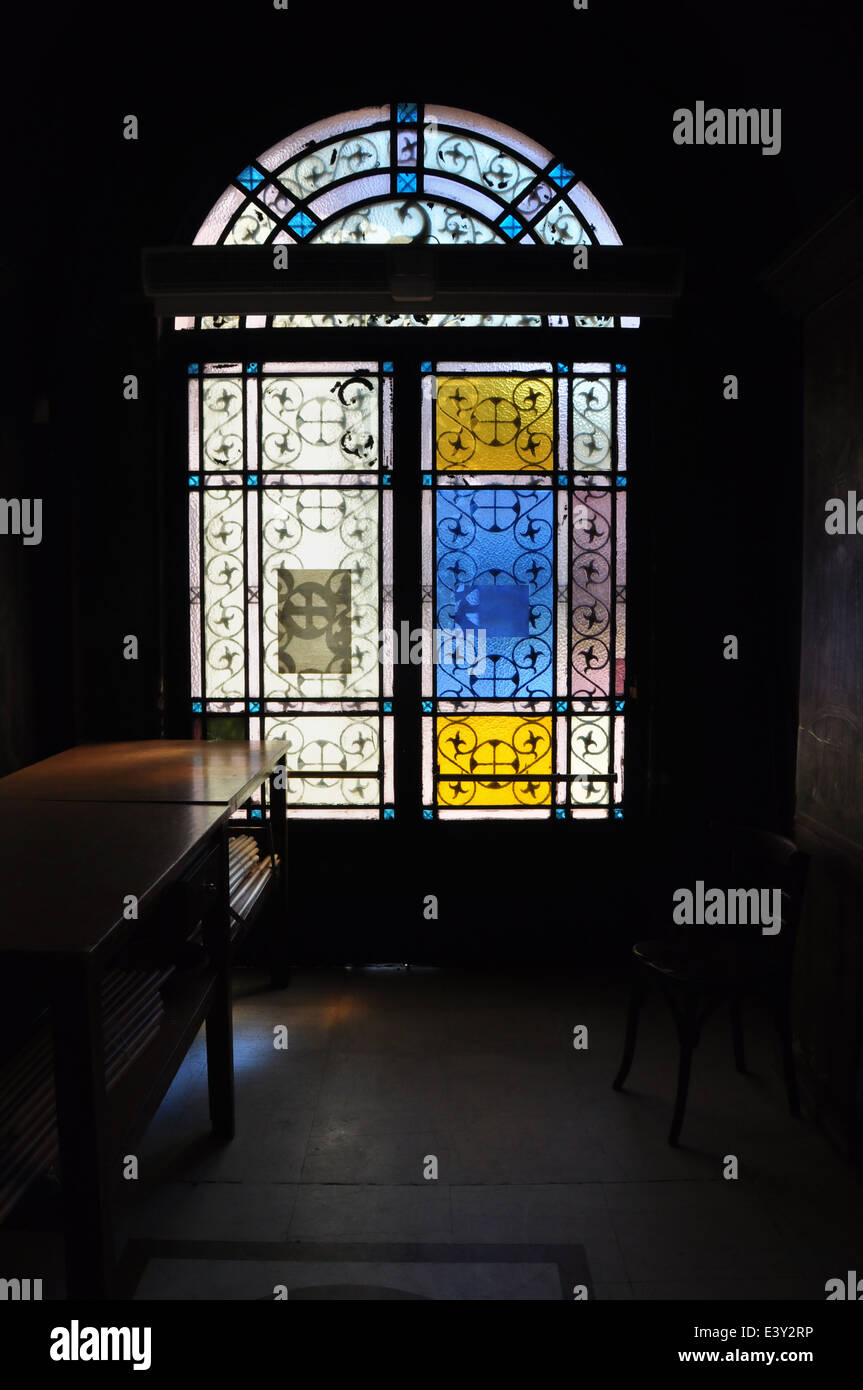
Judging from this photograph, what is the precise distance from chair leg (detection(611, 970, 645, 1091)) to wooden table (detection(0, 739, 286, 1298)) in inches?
51.6

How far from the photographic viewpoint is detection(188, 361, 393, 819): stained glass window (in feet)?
15.3

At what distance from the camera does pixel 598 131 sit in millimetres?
4496

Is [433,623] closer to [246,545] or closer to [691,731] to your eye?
[246,545]

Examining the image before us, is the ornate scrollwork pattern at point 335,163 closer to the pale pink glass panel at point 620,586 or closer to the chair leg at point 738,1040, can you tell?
the pale pink glass panel at point 620,586

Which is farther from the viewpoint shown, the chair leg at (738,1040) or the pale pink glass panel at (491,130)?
the pale pink glass panel at (491,130)

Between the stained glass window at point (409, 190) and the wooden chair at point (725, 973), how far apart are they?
258cm

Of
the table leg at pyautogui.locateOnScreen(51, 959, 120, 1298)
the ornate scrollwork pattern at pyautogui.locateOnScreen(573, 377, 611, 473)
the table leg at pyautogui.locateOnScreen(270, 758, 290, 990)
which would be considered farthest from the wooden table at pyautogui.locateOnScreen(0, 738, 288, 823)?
the ornate scrollwork pattern at pyautogui.locateOnScreen(573, 377, 611, 473)

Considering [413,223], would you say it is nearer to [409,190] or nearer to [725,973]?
[409,190]

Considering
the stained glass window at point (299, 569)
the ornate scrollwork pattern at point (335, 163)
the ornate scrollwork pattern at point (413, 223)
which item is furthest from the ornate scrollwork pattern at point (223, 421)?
the ornate scrollwork pattern at point (335, 163)

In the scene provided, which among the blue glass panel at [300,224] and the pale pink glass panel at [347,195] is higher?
the pale pink glass panel at [347,195]

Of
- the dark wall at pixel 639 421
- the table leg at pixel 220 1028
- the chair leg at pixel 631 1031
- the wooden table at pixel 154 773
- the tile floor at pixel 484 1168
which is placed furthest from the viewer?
the dark wall at pixel 639 421

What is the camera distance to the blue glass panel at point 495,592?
4.68m

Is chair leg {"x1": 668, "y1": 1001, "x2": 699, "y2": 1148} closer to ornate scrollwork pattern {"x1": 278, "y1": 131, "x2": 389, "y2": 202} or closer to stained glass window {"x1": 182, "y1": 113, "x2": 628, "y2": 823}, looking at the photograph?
stained glass window {"x1": 182, "y1": 113, "x2": 628, "y2": 823}

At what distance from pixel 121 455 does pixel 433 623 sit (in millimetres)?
1546
